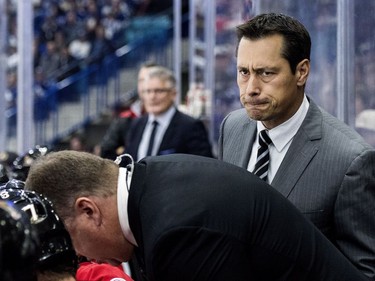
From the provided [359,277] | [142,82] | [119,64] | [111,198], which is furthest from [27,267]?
[119,64]

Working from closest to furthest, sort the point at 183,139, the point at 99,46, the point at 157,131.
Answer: the point at 183,139 → the point at 157,131 → the point at 99,46

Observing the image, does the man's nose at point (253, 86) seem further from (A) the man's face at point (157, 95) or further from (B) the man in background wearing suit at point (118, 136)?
(B) the man in background wearing suit at point (118, 136)

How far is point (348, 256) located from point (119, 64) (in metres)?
16.7

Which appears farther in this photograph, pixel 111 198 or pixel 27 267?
pixel 111 198

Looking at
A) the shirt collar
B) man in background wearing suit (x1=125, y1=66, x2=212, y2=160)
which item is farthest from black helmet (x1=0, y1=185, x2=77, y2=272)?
man in background wearing suit (x1=125, y1=66, x2=212, y2=160)

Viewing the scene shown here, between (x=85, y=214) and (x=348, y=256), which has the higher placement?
(x=85, y=214)

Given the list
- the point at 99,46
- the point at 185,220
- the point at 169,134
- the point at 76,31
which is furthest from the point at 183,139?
the point at 76,31

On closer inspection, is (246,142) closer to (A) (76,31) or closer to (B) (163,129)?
(B) (163,129)

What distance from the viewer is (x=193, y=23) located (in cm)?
1278

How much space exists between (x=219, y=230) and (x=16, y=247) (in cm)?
78

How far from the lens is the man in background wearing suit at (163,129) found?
22.5 ft

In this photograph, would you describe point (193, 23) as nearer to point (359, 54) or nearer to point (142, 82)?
point (142, 82)

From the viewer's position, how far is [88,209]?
8.82 ft

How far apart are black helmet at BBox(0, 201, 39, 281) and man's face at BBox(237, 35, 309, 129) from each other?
139 cm
